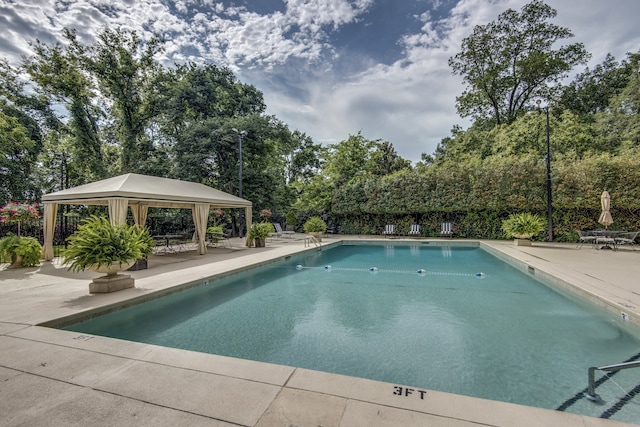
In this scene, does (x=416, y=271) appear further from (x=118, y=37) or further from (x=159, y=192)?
(x=118, y=37)

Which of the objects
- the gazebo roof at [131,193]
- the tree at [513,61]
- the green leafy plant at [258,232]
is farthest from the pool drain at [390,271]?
the tree at [513,61]

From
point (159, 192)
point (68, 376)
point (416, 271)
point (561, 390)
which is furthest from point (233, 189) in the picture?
point (561, 390)

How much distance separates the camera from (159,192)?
27.2 feet

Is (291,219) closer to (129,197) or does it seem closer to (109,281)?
(129,197)

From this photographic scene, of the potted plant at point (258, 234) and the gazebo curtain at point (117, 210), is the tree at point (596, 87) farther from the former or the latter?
the gazebo curtain at point (117, 210)

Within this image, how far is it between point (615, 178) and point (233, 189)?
61.1ft

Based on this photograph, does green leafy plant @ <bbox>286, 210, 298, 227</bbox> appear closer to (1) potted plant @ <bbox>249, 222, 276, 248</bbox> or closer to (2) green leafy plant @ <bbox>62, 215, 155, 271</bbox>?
(1) potted plant @ <bbox>249, 222, 276, 248</bbox>

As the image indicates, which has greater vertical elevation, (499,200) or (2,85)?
(2,85)

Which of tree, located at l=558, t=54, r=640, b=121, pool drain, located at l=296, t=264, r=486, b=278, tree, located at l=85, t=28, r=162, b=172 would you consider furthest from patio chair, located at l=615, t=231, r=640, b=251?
Result: tree, located at l=85, t=28, r=162, b=172

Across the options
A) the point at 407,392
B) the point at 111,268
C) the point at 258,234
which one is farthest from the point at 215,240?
the point at 407,392

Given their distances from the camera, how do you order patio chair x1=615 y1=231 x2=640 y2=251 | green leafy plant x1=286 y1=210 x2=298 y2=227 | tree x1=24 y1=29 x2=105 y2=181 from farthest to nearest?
green leafy plant x1=286 y1=210 x2=298 y2=227 → tree x1=24 y1=29 x2=105 y2=181 → patio chair x1=615 y1=231 x2=640 y2=251

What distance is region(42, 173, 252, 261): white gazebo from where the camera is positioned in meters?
7.28

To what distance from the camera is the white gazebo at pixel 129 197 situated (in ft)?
23.9

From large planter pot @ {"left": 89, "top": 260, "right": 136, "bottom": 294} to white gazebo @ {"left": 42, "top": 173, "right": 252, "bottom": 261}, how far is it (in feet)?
8.69
